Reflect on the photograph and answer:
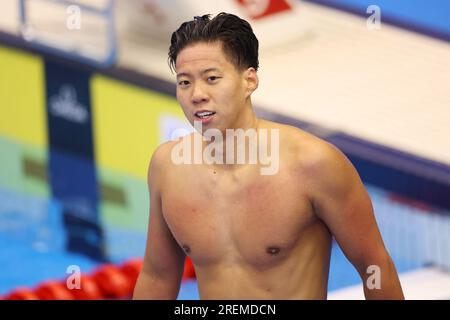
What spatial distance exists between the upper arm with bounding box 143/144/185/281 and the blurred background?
2157mm

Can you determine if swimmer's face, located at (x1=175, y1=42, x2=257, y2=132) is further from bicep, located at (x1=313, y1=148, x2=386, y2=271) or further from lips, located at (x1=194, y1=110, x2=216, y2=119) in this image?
bicep, located at (x1=313, y1=148, x2=386, y2=271)

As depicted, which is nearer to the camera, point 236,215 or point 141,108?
point 236,215

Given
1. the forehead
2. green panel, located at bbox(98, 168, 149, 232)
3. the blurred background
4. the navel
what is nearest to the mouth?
the forehead

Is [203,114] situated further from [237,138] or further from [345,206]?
[345,206]

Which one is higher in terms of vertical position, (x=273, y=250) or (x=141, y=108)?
(x=141, y=108)

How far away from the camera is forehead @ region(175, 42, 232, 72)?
2920 millimetres

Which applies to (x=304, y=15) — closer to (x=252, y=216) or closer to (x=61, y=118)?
(x=61, y=118)

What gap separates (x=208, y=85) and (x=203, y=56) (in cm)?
7

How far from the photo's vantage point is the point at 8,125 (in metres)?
6.41

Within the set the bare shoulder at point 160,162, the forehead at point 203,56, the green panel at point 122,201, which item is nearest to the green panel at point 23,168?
the green panel at point 122,201

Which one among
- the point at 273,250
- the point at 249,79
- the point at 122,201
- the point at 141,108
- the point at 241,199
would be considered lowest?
the point at 273,250

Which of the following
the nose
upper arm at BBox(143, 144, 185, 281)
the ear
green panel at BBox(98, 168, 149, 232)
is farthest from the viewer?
green panel at BBox(98, 168, 149, 232)

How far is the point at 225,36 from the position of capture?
9.66 feet

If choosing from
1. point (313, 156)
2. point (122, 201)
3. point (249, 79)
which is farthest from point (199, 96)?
point (122, 201)
